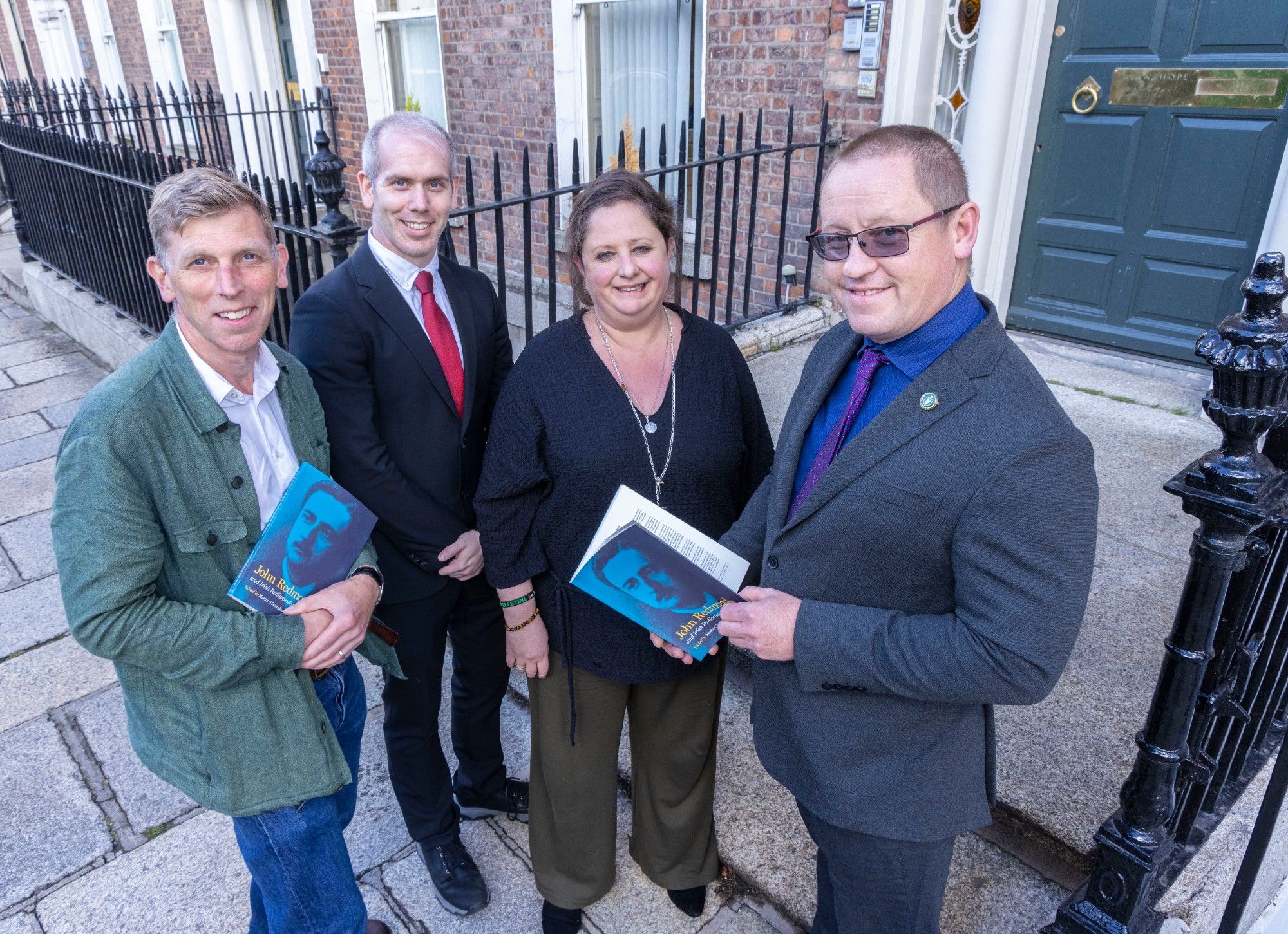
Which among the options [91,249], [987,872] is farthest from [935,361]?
[91,249]

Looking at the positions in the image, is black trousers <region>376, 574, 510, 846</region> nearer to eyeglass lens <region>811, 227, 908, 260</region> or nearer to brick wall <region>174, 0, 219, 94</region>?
eyeglass lens <region>811, 227, 908, 260</region>

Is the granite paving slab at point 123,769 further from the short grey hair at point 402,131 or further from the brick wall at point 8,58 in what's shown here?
the brick wall at point 8,58

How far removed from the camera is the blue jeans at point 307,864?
1754 millimetres

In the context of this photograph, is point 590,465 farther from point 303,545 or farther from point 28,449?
point 28,449

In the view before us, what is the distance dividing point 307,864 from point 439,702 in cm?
66

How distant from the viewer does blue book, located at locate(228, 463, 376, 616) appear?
1598mm

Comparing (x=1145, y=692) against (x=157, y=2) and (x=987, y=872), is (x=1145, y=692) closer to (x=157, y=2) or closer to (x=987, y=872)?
(x=987, y=872)

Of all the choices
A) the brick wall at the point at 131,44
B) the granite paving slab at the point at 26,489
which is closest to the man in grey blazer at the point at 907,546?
the granite paving slab at the point at 26,489

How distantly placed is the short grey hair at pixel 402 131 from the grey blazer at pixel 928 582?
1.22 m

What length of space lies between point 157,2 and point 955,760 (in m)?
15.1

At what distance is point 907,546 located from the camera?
56.9 inches

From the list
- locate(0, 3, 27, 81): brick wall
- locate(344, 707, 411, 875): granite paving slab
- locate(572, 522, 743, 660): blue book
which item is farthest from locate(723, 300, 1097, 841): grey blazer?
locate(0, 3, 27, 81): brick wall

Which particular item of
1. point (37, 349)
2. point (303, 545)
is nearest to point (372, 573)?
point (303, 545)

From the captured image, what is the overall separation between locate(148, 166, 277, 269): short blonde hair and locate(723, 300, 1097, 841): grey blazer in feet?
3.80
